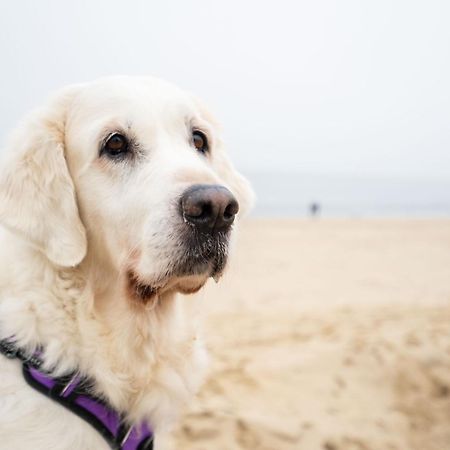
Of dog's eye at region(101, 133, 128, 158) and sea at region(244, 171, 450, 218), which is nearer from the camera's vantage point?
dog's eye at region(101, 133, 128, 158)

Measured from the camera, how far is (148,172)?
2113mm

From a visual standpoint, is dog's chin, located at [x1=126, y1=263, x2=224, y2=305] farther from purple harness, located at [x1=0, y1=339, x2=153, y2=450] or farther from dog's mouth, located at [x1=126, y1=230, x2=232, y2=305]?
purple harness, located at [x1=0, y1=339, x2=153, y2=450]

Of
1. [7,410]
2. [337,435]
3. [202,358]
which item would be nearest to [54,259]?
[7,410]

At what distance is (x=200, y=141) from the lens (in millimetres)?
2609

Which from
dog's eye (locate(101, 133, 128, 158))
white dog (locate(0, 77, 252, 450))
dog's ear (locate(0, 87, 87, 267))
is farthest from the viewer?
dog's eye (locate(101, 133, 128, 158))

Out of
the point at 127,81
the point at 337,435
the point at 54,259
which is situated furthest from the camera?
the point at 337,435

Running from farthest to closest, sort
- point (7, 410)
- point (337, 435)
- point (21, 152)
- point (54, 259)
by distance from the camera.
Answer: point (337, 435) → point (21, 152) → point (54, 259) → point (7, 410)

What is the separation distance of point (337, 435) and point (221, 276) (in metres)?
1.91

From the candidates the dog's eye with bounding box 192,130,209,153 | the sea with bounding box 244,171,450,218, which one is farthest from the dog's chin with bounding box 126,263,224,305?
the sea with bounding box 244,171,450,218

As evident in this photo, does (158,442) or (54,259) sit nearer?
(54,259)

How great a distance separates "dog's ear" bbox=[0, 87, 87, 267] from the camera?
202 centimetres

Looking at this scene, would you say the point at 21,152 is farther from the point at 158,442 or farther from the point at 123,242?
the point at 158,442

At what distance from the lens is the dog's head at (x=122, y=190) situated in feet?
6.30

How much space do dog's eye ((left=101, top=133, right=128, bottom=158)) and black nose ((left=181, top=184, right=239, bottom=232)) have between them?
1.81ft
